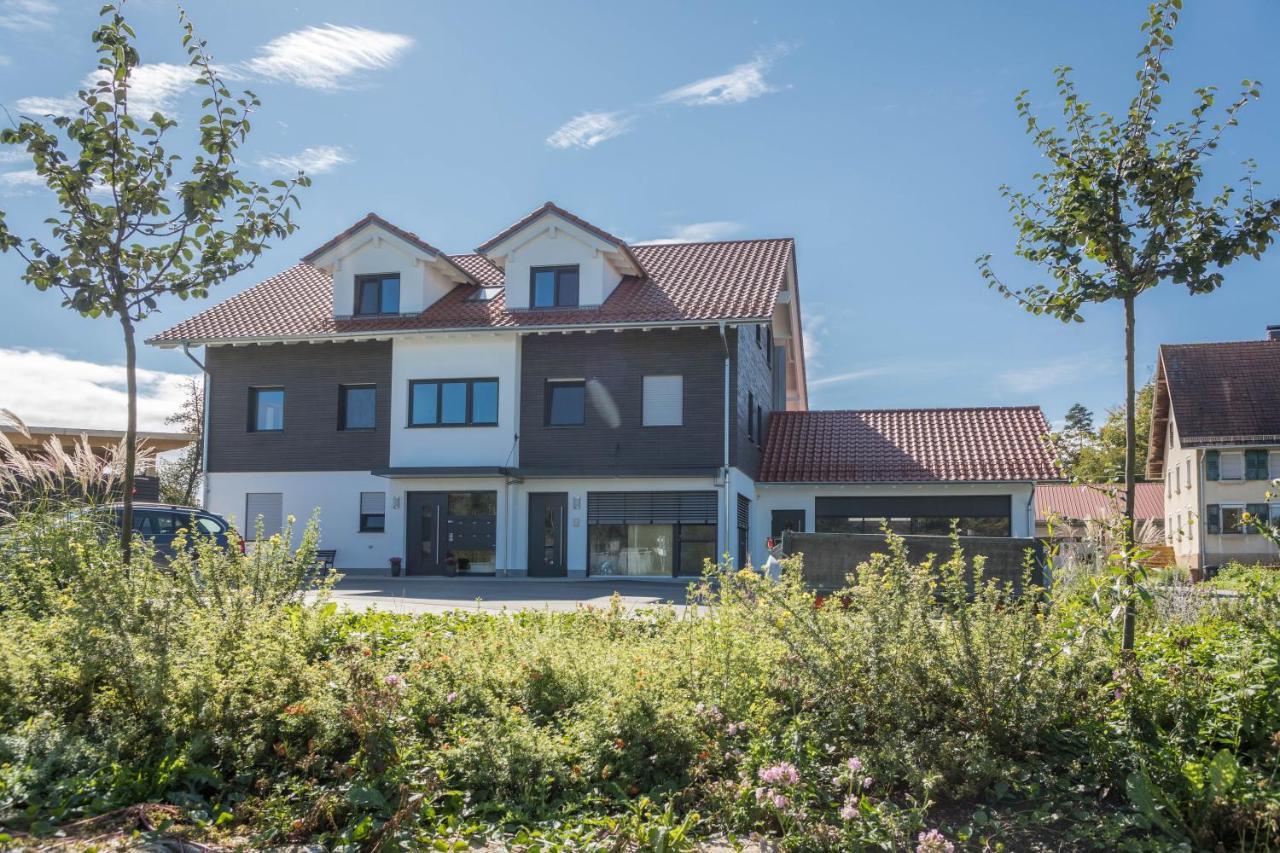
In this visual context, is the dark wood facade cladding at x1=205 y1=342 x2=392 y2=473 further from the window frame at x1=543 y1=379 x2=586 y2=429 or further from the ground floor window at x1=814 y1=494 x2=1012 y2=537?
the ground floor window at x1=814 y1=494 x2=1012 y2=537

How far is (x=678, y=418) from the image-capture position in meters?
24.9

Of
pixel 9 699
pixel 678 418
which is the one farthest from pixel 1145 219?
pixel 678 418

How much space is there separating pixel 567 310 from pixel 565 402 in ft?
7.04

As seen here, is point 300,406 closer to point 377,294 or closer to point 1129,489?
point 377,294

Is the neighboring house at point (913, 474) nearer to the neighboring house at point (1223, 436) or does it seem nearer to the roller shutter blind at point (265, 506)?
the roller shutter blind at point (265, 506)

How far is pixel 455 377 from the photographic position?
2619cm

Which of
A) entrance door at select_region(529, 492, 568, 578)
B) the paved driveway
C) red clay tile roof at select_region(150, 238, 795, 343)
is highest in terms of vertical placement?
red clay tile roof at select_region(150, 238, 795, 343)

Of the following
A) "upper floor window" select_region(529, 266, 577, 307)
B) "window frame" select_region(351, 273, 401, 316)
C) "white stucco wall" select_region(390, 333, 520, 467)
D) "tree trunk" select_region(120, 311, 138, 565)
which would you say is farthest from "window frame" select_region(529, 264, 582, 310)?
"tree trunk" select_region(120, 311, 138, 565)

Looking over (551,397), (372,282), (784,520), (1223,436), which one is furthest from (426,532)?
(1223,436)

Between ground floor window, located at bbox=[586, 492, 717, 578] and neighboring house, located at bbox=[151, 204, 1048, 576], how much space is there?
45 millimetres

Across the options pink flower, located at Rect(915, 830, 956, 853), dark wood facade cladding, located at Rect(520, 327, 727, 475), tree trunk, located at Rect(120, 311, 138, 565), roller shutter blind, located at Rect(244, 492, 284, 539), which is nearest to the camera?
pink flower, located at Rect(915, 830, 956, 853)

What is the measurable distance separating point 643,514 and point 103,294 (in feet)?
57.4

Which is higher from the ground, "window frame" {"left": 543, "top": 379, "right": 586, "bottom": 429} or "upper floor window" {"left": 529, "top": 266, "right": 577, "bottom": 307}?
"upper floor window" {"left": 529, "top": 266, "right": 577, "bottom": 307}

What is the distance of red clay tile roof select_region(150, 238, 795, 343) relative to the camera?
2500cm
